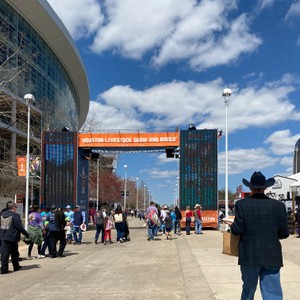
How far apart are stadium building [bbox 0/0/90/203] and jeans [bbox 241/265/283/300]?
116 ft

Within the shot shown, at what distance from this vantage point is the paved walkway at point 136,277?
772cm

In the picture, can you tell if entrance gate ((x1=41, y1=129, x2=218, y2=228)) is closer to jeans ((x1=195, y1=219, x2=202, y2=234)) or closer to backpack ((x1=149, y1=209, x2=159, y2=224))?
jeans ((x1=195, y1=219, x2=202, y2=234))

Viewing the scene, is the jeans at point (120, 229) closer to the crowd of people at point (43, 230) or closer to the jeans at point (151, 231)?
the crowd of people at point (43, 230)

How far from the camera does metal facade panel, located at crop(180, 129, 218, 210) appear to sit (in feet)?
87.4

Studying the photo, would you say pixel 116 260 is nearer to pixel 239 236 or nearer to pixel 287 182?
pixel 239 236

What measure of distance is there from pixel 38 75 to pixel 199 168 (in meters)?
35.5

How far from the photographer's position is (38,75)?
56281 mm

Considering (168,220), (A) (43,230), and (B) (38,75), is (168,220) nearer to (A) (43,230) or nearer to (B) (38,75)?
(A) (43,230)

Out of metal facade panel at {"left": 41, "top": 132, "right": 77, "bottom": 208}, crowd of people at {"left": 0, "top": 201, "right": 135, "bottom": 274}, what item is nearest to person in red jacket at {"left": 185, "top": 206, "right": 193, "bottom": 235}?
crowd of people at {"left": 0, "top": 201, "right": 135, "bottom": 274}

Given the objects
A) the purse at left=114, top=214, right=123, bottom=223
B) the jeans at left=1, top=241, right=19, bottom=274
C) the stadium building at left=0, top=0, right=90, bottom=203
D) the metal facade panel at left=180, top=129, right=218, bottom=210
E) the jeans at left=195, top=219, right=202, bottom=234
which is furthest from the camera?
the stadium building at left=0, top=0, right=90, bottom=203

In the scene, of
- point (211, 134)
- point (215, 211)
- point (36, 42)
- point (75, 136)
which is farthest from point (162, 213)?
point (36, 42)

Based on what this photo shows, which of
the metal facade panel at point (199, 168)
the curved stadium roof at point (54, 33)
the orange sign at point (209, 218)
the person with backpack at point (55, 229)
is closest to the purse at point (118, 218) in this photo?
the person with backpack at point (55, 229)

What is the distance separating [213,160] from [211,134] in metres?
1.62

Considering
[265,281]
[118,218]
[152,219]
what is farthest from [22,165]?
[265,281]
